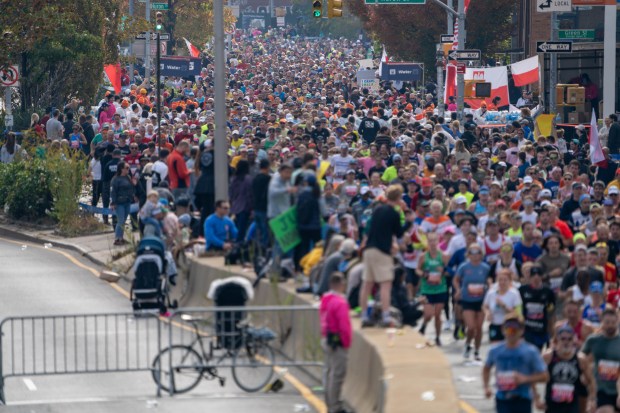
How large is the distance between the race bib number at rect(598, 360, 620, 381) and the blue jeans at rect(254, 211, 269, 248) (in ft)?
25.9

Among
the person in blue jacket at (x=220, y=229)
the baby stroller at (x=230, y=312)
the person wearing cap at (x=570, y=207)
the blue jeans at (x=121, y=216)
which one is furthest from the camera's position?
the blue jeans at (x=121, y=216)

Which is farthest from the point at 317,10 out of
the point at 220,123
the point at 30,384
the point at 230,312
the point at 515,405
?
the point at 515,405

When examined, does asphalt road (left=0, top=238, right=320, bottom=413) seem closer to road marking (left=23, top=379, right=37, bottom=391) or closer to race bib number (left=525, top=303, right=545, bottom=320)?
road marking (left=23, top=379, right=37, bottom=391)

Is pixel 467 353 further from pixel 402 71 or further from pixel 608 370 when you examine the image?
pixel 402 71

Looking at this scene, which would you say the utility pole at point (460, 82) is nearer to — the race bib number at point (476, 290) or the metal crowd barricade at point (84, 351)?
the metal crowd barricade at point (84, 351)

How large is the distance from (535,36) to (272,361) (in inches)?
1768

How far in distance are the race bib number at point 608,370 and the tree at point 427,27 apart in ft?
154

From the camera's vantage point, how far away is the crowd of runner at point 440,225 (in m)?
14.9

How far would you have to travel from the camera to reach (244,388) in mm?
18203

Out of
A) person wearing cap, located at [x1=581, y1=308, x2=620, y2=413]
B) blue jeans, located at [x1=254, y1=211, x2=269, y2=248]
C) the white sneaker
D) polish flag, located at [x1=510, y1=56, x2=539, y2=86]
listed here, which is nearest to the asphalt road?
blue jeans, located at [x1=254, y1=211, x2=269, y2=248]

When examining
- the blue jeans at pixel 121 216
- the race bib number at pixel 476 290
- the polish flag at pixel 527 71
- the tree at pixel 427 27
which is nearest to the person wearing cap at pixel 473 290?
the race bib number at pixel 476 290

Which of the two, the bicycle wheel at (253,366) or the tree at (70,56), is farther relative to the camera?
the tree at (70,56)

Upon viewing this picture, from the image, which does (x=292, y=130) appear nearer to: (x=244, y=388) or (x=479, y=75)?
(x=479, y=75)

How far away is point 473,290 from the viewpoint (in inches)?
759
